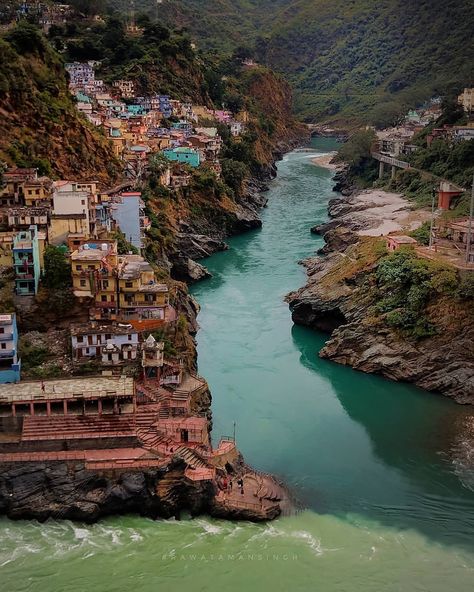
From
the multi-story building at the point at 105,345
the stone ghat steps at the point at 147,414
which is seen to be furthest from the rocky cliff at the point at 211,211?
the stone ghat steps at the point at 147,414

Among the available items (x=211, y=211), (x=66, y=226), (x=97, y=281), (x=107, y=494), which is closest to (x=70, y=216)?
(x=66, y=226)

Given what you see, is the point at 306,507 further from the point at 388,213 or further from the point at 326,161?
the point at 326,161

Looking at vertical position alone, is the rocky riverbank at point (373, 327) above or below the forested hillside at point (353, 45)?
below

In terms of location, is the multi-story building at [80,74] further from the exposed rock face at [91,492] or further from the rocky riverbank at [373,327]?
the exposed rock face at [91,492]

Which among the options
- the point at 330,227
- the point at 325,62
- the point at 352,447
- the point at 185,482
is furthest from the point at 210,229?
the point at 325,62

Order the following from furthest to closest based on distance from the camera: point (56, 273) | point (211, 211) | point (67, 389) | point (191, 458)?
point (211, 211) < point (56, 273) < point (67, 389) < point (191, 458)

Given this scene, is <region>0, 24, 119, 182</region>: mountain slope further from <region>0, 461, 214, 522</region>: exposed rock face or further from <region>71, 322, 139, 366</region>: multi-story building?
<region>0, 461, 214, 522</region>: exposed rock face

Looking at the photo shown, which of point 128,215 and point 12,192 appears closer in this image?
point 12,192
